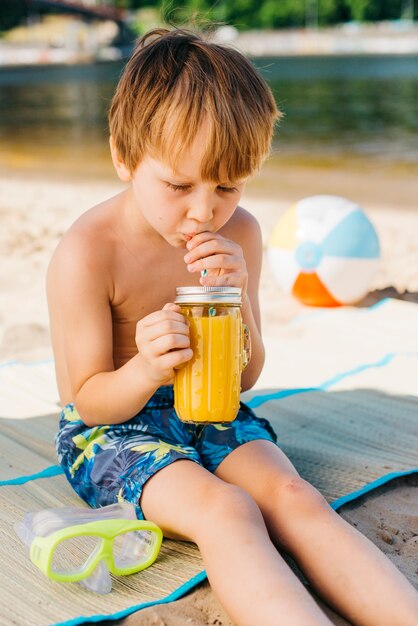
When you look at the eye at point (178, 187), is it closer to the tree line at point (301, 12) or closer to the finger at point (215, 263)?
the finger at point (215, 263)

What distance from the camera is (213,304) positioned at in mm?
1685

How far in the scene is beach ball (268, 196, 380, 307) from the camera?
420 cm

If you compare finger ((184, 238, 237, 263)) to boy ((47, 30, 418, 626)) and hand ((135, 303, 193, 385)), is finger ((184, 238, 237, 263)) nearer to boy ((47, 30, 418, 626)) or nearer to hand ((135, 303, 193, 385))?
boy ((47, 30, 418, 626))

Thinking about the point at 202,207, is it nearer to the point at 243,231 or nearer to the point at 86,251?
the point at 86,251

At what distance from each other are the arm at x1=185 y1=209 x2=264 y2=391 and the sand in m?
0.52

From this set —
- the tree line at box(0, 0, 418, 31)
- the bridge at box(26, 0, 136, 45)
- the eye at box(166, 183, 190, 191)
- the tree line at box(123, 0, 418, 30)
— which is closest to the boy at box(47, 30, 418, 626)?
the eye at box(166, 183, 190, 191)

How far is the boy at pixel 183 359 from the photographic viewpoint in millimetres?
1627

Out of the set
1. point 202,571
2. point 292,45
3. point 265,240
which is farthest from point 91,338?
point 292,45

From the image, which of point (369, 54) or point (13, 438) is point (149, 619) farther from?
point (369, 54)

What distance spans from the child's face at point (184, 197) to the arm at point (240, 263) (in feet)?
0.15

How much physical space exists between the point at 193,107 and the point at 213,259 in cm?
35

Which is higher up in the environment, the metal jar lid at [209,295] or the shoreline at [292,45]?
the metal jar lid at [209,295]

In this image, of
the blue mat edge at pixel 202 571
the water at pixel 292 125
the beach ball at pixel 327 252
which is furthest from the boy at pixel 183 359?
the water at pixel 292 125

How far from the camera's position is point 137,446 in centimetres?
200
